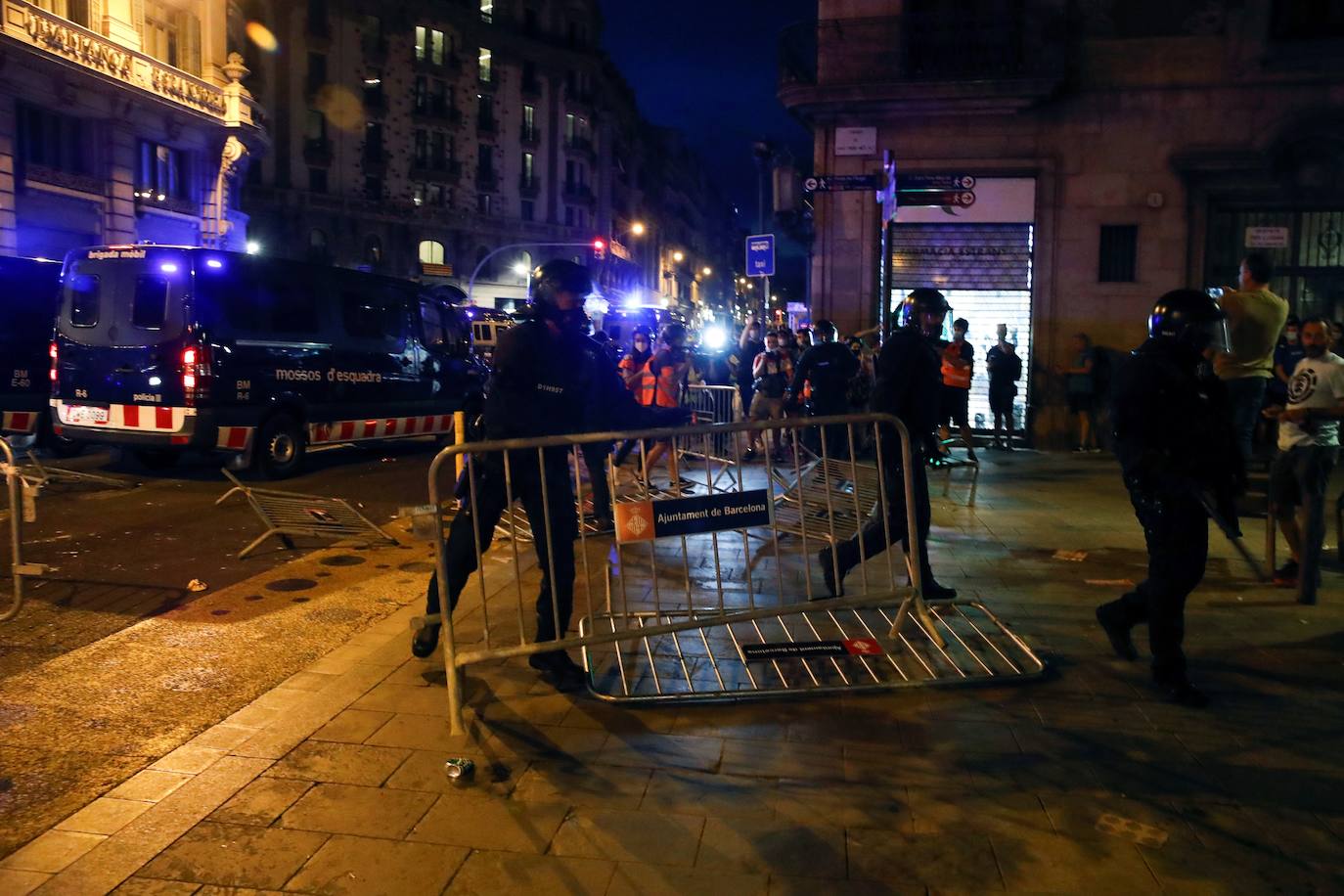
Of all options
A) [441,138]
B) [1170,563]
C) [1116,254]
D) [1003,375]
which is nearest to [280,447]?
[1170,563]

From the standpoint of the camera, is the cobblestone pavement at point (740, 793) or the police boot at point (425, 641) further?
the police boot at point (425, 641)

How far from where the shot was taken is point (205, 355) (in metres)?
10.8

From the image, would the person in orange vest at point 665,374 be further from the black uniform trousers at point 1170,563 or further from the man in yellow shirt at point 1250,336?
the black uniform trousers at point 1170,563

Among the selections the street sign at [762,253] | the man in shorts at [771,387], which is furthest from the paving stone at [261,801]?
the street sign at [762,253]

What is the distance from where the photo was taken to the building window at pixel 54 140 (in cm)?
2409

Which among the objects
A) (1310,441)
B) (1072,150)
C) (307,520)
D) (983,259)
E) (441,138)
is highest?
(441,138)

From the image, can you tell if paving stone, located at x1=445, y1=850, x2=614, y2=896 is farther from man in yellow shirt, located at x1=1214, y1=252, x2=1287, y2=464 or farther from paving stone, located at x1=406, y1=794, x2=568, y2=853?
man in yellow shirt, located at x1=1214, y1=252, x2=1287, y2=464

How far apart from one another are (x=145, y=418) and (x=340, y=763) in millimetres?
8315

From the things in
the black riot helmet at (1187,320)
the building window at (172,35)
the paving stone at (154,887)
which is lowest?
the paving stone at (154,887)

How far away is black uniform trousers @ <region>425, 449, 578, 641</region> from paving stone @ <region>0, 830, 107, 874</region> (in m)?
1.78

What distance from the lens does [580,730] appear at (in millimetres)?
4152

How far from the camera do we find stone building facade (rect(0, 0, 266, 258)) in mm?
23359

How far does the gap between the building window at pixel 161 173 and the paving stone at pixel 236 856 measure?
2814cm

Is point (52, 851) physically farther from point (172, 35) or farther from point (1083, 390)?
point (172, 35)
